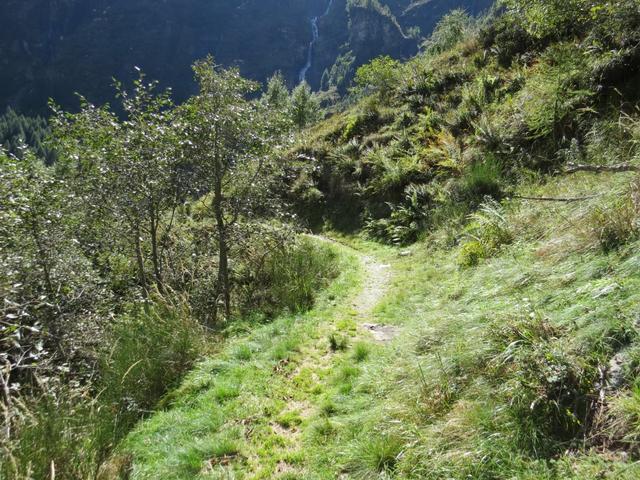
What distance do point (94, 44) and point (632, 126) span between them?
238236 millimetres

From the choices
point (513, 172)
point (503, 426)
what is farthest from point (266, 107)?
point (503, 426)

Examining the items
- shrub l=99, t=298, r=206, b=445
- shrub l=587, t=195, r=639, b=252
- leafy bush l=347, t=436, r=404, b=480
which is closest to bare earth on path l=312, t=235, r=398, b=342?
leafy bush l=347, t=436, r=404, b=480

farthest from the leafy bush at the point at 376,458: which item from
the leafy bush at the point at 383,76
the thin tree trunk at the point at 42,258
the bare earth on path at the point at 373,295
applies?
the leafy bush at the point at 383,76

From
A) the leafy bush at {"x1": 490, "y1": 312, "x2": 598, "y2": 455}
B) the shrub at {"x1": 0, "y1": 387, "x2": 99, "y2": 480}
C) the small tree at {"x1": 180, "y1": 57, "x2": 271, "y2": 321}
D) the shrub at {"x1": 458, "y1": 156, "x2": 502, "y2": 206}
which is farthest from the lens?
the shrub at {"x1": 458, "y1": 156, "x2": 502, "y2": 206}

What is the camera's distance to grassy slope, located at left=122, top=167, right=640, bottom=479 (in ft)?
8.70

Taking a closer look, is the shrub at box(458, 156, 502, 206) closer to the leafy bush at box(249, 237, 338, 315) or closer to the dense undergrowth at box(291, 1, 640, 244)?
the dense undergrowth at box(291, 1, 640, 244)

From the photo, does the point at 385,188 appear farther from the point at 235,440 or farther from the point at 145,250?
the point at 235,440

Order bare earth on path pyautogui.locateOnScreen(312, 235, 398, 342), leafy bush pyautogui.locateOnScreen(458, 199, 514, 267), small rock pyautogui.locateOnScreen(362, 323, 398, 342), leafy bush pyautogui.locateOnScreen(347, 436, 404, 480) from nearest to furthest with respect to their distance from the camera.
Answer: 1. leafy bush pyautogui.locateOnScreen(347, 436, 404, 480)
2. small rock pyautogui.locateOnScreen(362, 323, 398, 342)
3. bare earth on path pyautogui.locateOnScreen(312, 235, 398, 342)
4. leafy bush pyautogui.locateOnScreen(458, 199, 514, 267)

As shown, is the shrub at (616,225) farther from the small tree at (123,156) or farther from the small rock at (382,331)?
the small tree at (123,156)

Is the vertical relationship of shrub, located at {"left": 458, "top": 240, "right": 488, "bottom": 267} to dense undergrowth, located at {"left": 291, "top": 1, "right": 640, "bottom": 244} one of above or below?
below

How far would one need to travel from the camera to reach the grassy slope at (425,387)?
2.65 meters

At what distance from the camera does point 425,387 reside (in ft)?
11.2

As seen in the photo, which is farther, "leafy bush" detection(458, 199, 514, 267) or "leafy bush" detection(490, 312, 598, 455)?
"leafy bush" detection(458, 199, 514, 267)

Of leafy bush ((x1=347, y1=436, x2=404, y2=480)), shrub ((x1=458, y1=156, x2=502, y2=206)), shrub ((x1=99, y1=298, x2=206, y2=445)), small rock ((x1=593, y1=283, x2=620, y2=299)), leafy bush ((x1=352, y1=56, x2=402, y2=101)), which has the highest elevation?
leafy bush ((x1=352, y1=56, x2=402, y2=101))
